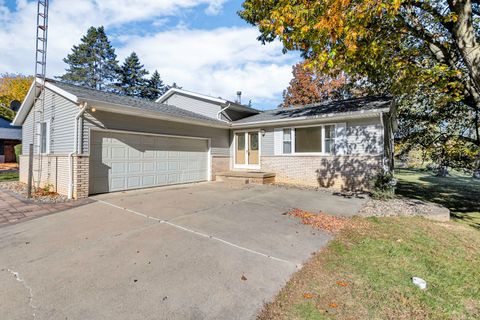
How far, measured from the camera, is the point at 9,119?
83.9 ft

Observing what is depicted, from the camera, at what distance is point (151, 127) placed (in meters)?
9.52

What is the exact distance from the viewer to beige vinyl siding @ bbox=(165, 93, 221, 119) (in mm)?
14055

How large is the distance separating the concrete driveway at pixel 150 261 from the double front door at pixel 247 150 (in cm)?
643

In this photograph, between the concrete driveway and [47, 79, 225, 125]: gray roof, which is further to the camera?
[47, 79, 225, 125]: gray roof

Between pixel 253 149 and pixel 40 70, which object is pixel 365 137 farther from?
pixel 40 70

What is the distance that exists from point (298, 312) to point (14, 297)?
304 cm

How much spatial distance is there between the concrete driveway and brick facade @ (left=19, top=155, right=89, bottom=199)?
1.37 meters

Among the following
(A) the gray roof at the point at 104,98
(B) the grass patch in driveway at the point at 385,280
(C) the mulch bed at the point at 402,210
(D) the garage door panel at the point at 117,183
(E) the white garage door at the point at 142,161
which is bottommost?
(B) the grass patch in driveway at the point at 385,280

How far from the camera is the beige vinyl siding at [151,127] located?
7.77 m

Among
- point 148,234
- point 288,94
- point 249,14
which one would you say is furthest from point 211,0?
point 288,94

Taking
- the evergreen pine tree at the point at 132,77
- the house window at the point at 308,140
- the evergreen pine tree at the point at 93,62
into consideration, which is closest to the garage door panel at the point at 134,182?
the house window at the point at 308,140

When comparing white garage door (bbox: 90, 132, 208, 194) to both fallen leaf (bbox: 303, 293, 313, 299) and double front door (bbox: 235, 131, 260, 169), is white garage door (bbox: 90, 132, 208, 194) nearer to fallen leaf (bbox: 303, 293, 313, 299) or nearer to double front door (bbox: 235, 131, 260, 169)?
double front door (bbox: 235, 131, 260, 169)

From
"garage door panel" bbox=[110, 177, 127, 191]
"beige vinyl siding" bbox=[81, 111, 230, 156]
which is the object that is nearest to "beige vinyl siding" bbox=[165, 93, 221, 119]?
"beige vinyl siding" bbox=[81, 111, 230, 156]

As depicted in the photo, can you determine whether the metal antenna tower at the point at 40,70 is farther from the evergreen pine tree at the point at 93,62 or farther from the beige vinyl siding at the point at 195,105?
the evergreen pine tree at the point at 93,62
